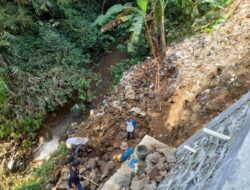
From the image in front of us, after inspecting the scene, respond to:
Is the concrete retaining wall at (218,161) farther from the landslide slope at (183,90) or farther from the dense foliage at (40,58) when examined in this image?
the dense foliage at (40,58)

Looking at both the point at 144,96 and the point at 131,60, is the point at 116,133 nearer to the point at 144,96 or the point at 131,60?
the point at 144,96

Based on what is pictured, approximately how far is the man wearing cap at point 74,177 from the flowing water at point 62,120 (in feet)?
7.03

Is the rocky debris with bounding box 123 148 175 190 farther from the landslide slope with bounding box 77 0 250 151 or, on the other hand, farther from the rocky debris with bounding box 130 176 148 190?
the landslide slope with bounding box 77 0 250 151

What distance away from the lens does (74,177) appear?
17.7 ft

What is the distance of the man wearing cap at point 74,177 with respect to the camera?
535cm

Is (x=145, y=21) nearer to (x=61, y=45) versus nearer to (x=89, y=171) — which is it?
(x=61, y=45)

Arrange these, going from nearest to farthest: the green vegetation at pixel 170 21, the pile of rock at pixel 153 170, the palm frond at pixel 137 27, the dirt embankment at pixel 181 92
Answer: the pile of rock at pixel 153 170
the dirt embankment at pixel 181 92
the palm frond at pixel 137 27
the green vegetation at pixel 170 21

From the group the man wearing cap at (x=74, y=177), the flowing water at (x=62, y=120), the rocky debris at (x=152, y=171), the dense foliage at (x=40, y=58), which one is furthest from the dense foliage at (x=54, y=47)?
the rocky debris at (x=152, y=171)

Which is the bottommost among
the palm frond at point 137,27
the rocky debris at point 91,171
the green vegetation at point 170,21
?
the rocky debris at point 91,171

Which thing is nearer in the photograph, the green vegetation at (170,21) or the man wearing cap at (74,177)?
the man wearing cap at (74,177)

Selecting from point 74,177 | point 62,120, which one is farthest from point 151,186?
point 62,120

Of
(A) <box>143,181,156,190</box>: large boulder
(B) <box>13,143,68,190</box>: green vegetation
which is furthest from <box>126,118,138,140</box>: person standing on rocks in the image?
(A) <box>143,181,156,190</box>: large boulder

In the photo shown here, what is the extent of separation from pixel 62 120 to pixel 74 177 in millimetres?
3200

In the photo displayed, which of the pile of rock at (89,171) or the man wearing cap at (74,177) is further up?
the man wearing cap at (74,177)
